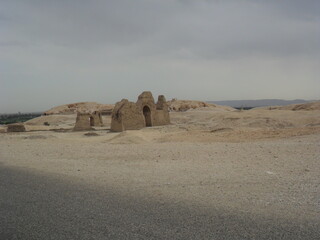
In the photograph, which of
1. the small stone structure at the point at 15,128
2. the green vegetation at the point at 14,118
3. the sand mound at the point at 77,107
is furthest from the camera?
the sand mound at the point at 77,107

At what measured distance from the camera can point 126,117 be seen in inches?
976

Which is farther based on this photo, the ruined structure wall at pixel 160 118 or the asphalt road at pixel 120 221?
the ruined structure wall at pixel 160 118

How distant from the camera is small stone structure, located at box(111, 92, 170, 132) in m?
24.7

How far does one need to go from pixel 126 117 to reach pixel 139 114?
1620mm

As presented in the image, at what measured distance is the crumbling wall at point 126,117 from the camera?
2447cm

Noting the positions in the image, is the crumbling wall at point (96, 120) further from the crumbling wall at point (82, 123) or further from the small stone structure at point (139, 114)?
Result: the small stone structure at point (139, 114)

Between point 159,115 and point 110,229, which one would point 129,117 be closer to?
point 159,115

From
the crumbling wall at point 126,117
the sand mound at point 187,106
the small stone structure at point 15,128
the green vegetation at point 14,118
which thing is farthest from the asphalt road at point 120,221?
the green vegetation at point 14,118

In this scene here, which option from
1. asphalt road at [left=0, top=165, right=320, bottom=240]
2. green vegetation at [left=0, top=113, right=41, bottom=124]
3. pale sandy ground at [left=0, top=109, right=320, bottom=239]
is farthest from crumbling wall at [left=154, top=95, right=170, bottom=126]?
green vegetation at [left=0, top=113, right=41, bottom=124]

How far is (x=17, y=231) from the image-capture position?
14.6 ft

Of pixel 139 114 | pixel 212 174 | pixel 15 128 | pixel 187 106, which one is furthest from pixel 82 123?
pixel 187 106

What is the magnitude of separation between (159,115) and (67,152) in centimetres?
1787

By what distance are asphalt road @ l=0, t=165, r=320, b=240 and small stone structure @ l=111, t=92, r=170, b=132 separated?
18613 mm

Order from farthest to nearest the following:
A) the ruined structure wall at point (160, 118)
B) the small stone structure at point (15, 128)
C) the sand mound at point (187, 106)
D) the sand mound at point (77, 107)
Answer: the sand mound at point (77, 107) → the sand mound at point (187, 106) → the ruined structure wall at point (160, 118) → the small stone structure at point (15, 128)
